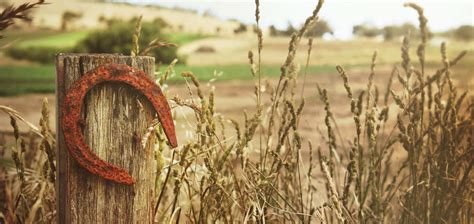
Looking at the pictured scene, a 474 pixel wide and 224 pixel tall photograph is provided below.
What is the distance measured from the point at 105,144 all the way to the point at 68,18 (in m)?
7.10

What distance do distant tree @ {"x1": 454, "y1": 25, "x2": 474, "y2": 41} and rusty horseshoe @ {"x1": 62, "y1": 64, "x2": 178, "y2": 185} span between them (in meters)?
7.23

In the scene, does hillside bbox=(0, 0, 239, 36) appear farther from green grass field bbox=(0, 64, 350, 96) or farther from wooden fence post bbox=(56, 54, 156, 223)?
wooden fence post bbox=(56, 54, 156, 223)

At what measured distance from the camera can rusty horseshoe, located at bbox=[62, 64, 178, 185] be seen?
6.36 feet

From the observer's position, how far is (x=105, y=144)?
6.54 ft

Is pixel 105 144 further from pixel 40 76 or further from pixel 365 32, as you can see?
pixel 365 32

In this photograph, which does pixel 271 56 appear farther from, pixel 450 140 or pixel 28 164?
pixel 450 140

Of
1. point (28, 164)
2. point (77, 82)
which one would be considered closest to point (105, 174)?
point (77, 82)

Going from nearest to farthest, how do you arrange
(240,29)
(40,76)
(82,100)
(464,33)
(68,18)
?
(82,100) < (68,18) < (464,33) < (240,29) < (40,76)

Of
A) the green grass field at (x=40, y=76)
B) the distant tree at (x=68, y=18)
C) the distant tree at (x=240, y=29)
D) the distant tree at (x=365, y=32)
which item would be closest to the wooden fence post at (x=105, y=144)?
the green grass field at (x=40, y=76)

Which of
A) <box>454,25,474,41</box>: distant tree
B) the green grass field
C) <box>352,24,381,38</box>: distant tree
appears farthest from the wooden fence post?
<box>352,24,381,38</box>: distant tree

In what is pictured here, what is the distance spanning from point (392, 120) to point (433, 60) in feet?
5.71

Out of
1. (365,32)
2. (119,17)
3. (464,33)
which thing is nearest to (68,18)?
(119,17)

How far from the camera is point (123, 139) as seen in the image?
6.60 ft

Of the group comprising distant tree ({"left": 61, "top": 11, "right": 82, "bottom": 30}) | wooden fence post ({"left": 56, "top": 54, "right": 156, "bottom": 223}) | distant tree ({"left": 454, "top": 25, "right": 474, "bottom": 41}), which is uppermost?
distant tree ({"left": 61, "top": 11, "right": 82, "bottom": 30})
